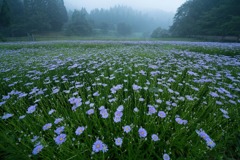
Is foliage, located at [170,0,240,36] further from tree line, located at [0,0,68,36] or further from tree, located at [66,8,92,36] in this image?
tree line, located at [0,0,68,36]

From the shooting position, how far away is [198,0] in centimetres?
3659

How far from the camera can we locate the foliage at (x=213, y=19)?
22109 mm

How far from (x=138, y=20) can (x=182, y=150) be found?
141047 millimetres

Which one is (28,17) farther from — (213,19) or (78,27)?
(213,19)

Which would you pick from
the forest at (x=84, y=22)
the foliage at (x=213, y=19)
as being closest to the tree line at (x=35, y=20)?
the forest at (x=84, y=22)

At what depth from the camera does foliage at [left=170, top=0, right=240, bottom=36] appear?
72.5 feet

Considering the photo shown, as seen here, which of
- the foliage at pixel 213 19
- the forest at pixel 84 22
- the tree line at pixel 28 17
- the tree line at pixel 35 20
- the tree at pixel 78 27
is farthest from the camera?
the tree at pixel 78 27

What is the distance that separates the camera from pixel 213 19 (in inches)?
1045

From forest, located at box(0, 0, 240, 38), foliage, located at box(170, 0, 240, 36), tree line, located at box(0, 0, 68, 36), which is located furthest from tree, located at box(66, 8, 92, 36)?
foliage, located at box(170, 0, 240, 36)

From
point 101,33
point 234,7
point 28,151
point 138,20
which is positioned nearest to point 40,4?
point 101,33

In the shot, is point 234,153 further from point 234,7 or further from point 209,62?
point 234,7

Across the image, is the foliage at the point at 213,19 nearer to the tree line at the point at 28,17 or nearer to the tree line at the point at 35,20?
the tree line at the point at 35,20

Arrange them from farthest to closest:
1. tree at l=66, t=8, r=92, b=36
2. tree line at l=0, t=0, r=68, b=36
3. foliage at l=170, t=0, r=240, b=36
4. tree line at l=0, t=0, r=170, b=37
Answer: tree at l=66, t=8, r=92, b=36 < tree line at l=0, t=0, r=68, b=36 < tree line at l=0, t=0, r=170, b=37 < foliage at l=170, t=0, r=240, b=36

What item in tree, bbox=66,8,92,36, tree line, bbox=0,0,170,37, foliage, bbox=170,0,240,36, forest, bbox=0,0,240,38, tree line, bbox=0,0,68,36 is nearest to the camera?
foliage, bbox=170,0,240,36
